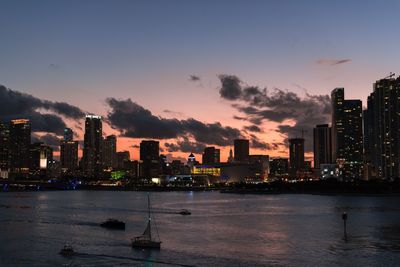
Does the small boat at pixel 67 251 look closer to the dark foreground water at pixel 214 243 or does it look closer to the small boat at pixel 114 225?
the dark foreground water at pixel 214 243

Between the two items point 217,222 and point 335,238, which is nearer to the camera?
point 335,238

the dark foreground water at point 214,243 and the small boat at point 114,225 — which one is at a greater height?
the small boat at point 114,225

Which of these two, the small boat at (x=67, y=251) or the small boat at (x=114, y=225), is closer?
the small boat at (x=67, y=251)

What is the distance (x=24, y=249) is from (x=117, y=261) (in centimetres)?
1451

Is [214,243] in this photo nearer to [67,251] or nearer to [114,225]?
[67,251]

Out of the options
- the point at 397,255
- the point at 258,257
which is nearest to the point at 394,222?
the point at 397,255

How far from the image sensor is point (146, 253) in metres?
55.8

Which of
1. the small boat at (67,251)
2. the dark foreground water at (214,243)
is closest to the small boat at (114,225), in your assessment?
the dark foreground water at (214,243)

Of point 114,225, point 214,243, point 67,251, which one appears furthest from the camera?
point 114,225

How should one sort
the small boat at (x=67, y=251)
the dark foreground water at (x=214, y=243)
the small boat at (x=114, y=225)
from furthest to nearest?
the small boat at (x=114, y=225) → the small boat at (x=67, y=251) → the dark foreground water at (x=214, y=243)

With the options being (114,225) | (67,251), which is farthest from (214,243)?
(114,225)

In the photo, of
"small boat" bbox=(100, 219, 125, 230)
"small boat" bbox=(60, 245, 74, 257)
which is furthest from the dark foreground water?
"small boat" bbox=(100, 219, 125, 230)

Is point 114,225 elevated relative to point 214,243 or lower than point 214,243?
elevated

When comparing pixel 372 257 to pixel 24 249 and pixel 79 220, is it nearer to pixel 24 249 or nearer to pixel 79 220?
pixel 24 249
